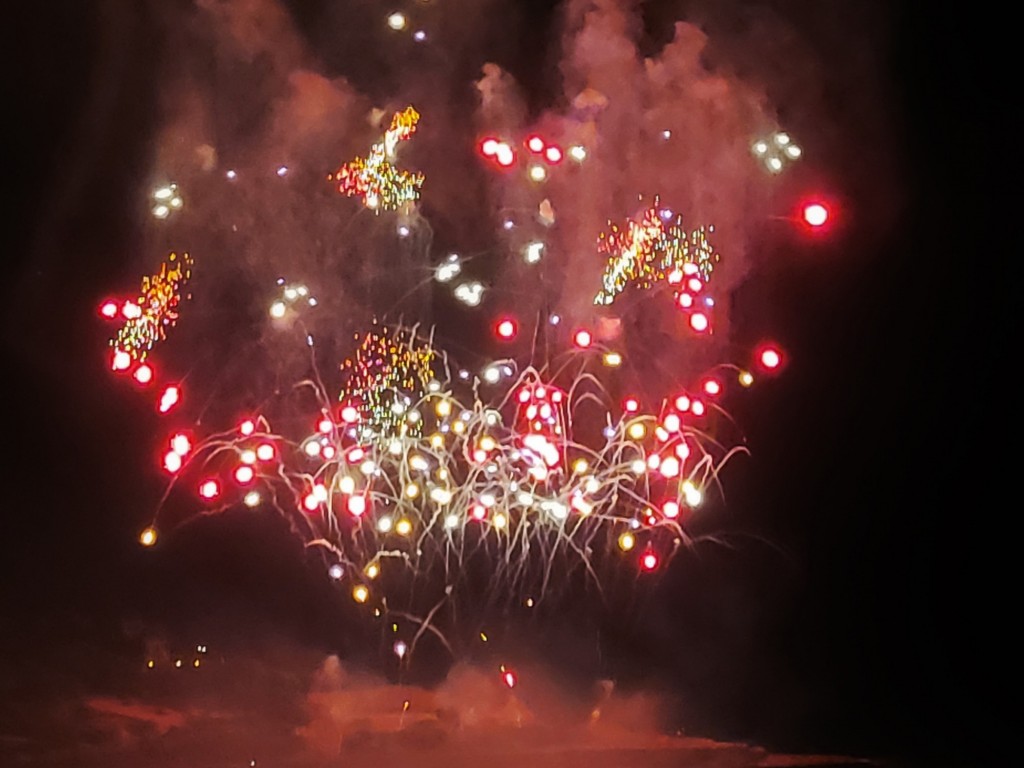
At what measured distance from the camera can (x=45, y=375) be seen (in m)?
3.42

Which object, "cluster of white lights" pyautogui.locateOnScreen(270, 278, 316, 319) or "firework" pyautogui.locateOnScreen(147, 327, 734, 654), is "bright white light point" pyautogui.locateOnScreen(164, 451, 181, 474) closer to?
"firework" pyautogui.locateOnScreen(147, 327, 734, 654)

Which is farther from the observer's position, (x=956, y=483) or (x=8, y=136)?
(x=956, y=483)

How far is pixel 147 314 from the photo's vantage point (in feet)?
11.2

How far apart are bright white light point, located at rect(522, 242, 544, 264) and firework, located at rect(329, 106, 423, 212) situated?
0.37 m

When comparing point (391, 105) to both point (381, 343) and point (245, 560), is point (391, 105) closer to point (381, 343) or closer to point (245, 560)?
point (381, 343)

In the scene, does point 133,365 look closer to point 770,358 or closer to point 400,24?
point 400,24

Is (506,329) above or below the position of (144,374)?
above

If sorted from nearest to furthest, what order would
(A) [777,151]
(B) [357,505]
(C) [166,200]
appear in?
(B) [357,505]
(C) [166,200]
(A) [777,151]

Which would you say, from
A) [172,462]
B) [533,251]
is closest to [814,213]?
[533,251]

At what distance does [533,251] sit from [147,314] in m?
1.18

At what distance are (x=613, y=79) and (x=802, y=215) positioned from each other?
72 cm

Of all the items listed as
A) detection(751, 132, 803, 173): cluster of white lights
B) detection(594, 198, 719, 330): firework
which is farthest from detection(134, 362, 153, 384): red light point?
detection(751, 132, 803, 173): cluster of white lights

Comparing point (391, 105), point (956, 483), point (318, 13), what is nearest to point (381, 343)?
point (391, 105)

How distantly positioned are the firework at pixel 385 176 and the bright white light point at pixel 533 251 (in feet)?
1.22
